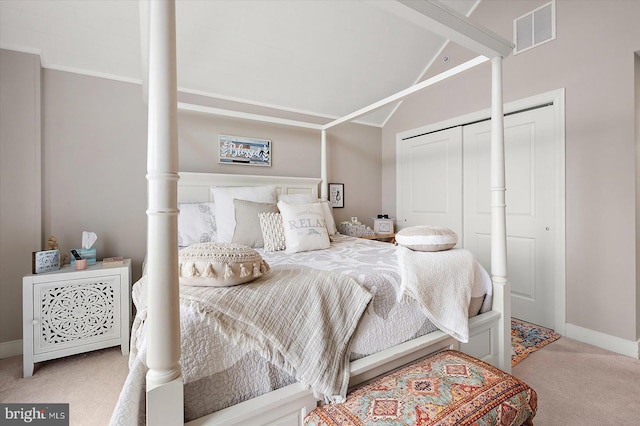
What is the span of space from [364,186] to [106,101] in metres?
2.85

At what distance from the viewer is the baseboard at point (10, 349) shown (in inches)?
83.8

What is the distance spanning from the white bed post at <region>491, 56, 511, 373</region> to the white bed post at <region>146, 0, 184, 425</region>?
167cm

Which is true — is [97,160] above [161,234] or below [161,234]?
above

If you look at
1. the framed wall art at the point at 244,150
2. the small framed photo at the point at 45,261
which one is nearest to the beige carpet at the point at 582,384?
the framed wall art at the point at 244,150

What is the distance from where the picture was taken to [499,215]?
1715 millimetres

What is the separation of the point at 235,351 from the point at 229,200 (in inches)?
65.3

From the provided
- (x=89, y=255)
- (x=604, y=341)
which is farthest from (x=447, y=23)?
(x=89, y=255)

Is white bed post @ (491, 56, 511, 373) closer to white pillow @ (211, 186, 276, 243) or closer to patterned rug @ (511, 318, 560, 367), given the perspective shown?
patterned rug @ (511, 318, 560, 367)

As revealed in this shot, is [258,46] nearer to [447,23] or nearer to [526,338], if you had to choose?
[447,23]

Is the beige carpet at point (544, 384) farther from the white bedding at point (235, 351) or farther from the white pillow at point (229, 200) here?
the white pillow at point (229, 200)

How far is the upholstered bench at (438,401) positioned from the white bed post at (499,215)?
1.96 feet

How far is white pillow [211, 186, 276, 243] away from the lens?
2.30 metres

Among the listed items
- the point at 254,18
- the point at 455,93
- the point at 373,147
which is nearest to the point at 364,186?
the point at 373,147

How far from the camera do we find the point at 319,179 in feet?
11.1
